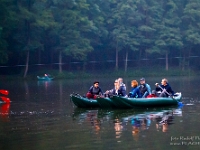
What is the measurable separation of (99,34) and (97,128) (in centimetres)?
4711

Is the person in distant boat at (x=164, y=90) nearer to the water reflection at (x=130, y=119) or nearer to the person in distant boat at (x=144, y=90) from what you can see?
the person in distant boat at (x=144, y=90)

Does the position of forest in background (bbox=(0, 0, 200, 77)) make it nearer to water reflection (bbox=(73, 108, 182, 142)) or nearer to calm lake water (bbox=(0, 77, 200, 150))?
calm lake water (bbox=(0, 77, 200, 150))

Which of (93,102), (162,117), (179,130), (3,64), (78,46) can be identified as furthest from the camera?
(78,46)

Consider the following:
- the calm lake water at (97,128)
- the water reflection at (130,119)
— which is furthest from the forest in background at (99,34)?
the water reflection at (130,119)

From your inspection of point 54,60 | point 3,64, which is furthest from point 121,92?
point 54,60

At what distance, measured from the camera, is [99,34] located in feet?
216

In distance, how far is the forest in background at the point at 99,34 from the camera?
197 feet

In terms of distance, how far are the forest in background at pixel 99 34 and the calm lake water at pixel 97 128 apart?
3316 cm

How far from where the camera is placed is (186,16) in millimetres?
69125

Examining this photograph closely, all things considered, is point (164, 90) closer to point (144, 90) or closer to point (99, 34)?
point (144, 90)

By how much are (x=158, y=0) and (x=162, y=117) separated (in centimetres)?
5017

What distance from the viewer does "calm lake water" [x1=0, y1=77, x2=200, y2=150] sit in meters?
15.9

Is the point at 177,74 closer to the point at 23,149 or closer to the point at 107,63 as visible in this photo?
the point at 107,63

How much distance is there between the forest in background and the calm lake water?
33159 mm
